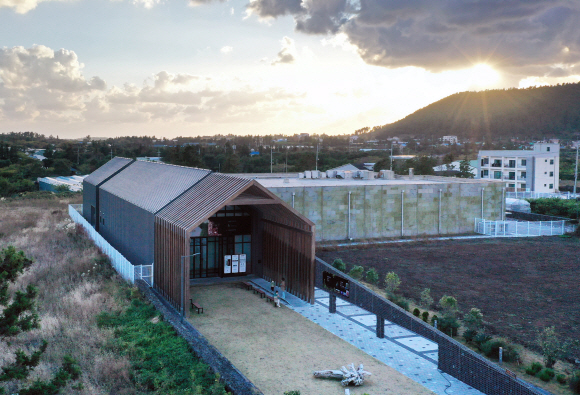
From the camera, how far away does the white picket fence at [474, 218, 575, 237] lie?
37031 millimetres

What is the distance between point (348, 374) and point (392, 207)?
22.6 metres

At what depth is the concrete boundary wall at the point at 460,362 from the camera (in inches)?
460

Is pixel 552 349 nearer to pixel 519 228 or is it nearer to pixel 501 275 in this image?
pixel 501 275

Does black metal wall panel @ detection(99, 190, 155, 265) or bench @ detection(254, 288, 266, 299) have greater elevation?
black metal wall panel @ detection(99, 190, 155, 265)

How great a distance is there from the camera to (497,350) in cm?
1483

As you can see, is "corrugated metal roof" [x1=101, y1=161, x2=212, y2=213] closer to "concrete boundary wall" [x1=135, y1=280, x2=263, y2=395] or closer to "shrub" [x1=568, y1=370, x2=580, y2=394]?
"concrete boundary wall" [x1=135, y1=280, x2=263, y2=395]

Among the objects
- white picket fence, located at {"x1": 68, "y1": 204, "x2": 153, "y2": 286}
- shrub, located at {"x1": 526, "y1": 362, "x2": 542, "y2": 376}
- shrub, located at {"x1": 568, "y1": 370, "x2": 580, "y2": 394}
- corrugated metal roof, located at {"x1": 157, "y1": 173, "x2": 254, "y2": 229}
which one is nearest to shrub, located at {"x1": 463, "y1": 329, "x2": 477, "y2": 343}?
shrub, located at {"x1": 526, "y1": 362, "x2": 542, "y2": 376}

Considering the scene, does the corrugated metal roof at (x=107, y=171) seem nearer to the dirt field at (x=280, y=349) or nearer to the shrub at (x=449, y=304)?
the dirt field at (x=280, y=349)

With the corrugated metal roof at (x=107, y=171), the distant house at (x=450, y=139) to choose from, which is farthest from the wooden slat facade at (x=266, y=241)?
the distant house at (x=450, y=139)

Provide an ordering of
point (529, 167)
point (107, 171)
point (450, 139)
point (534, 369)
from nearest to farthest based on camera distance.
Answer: point (534, 369)
point (107, 171)
point (529, 167)
point (450, 139)

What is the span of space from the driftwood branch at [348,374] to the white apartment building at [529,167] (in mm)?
60108

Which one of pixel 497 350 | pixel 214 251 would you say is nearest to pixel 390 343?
pixel 497 350

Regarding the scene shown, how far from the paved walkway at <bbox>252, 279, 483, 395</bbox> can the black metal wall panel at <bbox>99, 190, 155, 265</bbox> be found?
687cm

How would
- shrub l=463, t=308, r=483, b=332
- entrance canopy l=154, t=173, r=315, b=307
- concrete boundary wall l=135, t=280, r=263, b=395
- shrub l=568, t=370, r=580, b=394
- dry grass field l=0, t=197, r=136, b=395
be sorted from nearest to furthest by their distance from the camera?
concrete boundary wall l=135, t=280, r=263, b=395 → shrub l=568, t=370, r=580, b=394 → dry grass field l=0, t=197, r=136, b=395 → shrub l=463, t=308, r=483, b=332 → entrance canopy l=154, t=173, r=315, b=307
